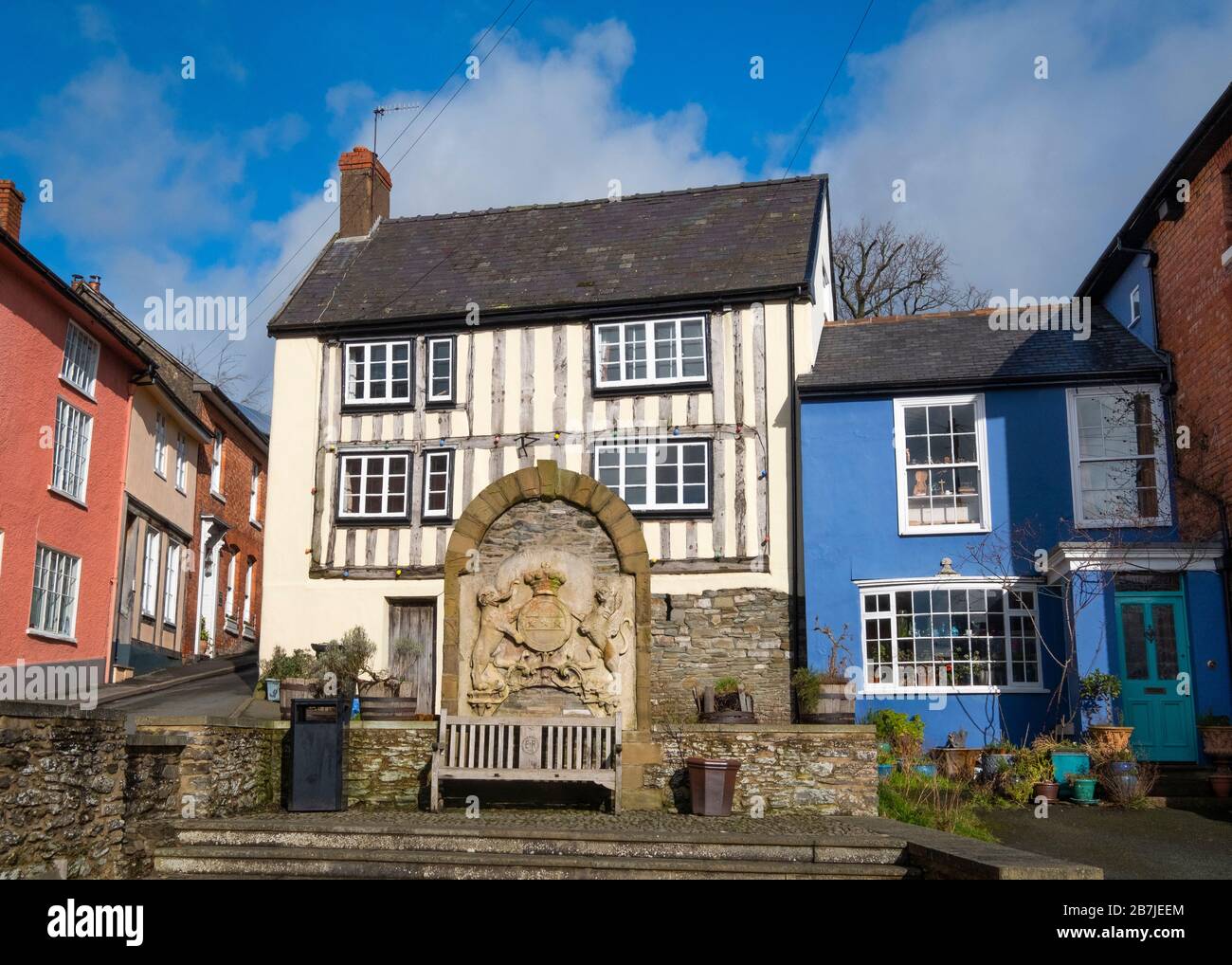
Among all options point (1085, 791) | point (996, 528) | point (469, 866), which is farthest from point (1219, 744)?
point (469, 866)

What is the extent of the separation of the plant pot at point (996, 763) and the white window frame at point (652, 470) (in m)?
5.86

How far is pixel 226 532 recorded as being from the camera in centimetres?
2725

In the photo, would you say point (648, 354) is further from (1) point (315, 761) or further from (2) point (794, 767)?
(1) point (315, 761)

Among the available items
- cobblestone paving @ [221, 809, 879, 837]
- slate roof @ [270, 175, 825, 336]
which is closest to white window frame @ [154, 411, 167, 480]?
slate roof @ [270, 175, 825, 336]

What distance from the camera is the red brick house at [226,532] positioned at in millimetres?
25789

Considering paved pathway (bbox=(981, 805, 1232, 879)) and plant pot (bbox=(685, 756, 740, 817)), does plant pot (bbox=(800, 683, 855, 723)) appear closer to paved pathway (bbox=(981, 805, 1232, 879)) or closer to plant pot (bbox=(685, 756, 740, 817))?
paved pathway (bbox=(981, 805, 1232, 879))

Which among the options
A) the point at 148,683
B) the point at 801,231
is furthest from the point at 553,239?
the point at 148,683

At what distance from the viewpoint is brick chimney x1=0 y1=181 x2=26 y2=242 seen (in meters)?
20.2

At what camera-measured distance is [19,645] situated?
695 inches

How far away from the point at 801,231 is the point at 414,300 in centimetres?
684

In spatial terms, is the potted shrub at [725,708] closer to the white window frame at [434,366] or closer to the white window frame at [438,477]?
the white window frame at [438,477]

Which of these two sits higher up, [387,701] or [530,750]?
[387,701]

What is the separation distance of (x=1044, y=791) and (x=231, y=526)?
19.8m
